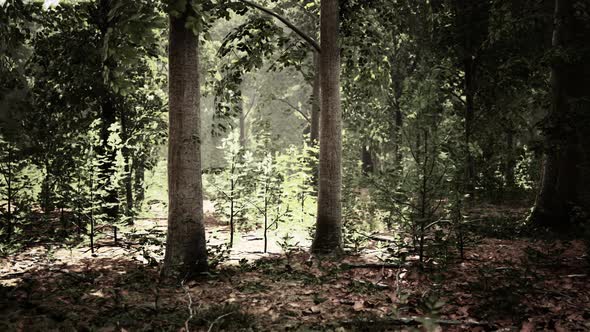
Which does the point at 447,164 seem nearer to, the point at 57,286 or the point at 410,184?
the point at 410,184

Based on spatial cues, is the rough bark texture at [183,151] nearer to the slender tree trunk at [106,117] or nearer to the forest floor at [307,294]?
the forest floor at [307,294]

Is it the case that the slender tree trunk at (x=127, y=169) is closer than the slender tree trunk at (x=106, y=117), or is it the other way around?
the slender tree trunk at (x=106, y=117)

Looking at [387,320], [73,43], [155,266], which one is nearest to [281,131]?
[73,43]

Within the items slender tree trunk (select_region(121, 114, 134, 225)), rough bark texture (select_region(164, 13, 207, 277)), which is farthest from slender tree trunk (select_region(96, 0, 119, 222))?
rough bark texture (select_region(164, 13, 207, 277))

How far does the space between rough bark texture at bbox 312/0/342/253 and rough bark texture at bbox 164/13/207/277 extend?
2192mm

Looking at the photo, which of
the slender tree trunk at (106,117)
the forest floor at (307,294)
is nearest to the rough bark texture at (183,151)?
the forest floor at (307,294)

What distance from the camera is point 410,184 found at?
205 inches

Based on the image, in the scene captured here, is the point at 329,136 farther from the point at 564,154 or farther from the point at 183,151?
the point at 564,154

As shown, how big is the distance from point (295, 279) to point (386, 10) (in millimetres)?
5589

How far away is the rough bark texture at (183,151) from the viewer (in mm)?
5395

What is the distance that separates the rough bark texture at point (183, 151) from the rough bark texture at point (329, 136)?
219cm

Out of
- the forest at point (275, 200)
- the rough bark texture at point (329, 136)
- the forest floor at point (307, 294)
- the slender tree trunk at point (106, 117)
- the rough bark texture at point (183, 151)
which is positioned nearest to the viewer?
the forest floor at point (307, 294)

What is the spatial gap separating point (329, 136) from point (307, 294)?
9.20 feet

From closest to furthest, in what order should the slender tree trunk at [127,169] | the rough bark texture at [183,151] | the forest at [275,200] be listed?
1. the forest at [275,200]
2. the rough bark texture at [183,151]
3. the slender tree trunk at [127,169]
